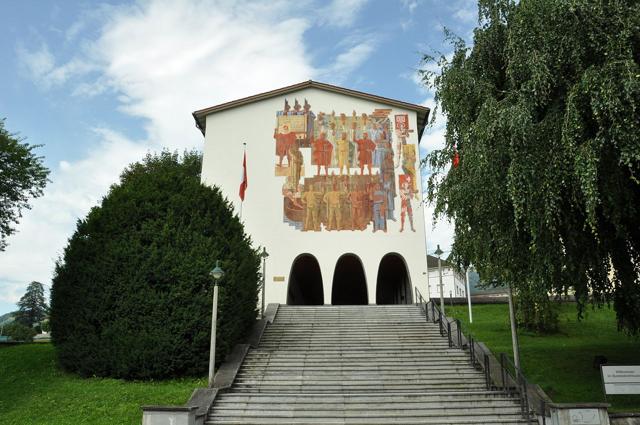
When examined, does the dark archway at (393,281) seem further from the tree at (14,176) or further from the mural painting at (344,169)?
the tree at (14,176)

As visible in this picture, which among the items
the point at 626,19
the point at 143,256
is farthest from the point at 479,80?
the point at 143,256

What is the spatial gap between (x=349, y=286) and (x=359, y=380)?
77.0ft

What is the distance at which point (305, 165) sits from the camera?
24234mm

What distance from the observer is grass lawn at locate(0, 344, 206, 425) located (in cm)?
966

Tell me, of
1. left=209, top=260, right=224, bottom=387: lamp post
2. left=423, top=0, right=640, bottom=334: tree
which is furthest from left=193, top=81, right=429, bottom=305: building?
left=423, top=0, right=640, bottom=334: tree

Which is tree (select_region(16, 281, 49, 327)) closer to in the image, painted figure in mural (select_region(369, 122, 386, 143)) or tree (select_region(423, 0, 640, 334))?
painted figure in mural (select_region(369, 122, 386, 143))

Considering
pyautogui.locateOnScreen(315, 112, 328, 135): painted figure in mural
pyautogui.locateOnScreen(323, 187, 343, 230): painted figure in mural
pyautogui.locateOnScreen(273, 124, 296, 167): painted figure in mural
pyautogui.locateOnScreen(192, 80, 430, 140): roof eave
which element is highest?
pyautogui.locateOnScreen(192, 80, 430, 140): roof eave

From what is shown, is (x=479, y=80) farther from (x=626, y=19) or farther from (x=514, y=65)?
(x=626, y=19)

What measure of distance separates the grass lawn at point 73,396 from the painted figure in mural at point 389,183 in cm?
1382

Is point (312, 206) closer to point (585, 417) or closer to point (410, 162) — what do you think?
point (410, 162)

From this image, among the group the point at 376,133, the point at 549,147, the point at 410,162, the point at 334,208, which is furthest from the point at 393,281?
the point at 549,147

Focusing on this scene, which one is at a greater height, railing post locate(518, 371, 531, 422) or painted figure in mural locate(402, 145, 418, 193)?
painted figure in mural locate(402, 145, 418, 193)

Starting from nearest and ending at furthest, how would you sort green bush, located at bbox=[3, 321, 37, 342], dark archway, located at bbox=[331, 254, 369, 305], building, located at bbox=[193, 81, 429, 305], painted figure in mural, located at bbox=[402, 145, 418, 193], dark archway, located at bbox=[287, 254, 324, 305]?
1. building, located at bbox=[193, 81, 429, 305]
2. painted figure in mural, located at bbox=[402, 145, 418, 193]
3. dark archway, located at bbox=[287, 254, 324, 305]
4. dark archway, located at bbox=[331, 254, 369, 305]
5. green bush, located at bbox=[3, 321, 37, 342]

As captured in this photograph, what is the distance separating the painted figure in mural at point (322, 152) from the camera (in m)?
24.0
